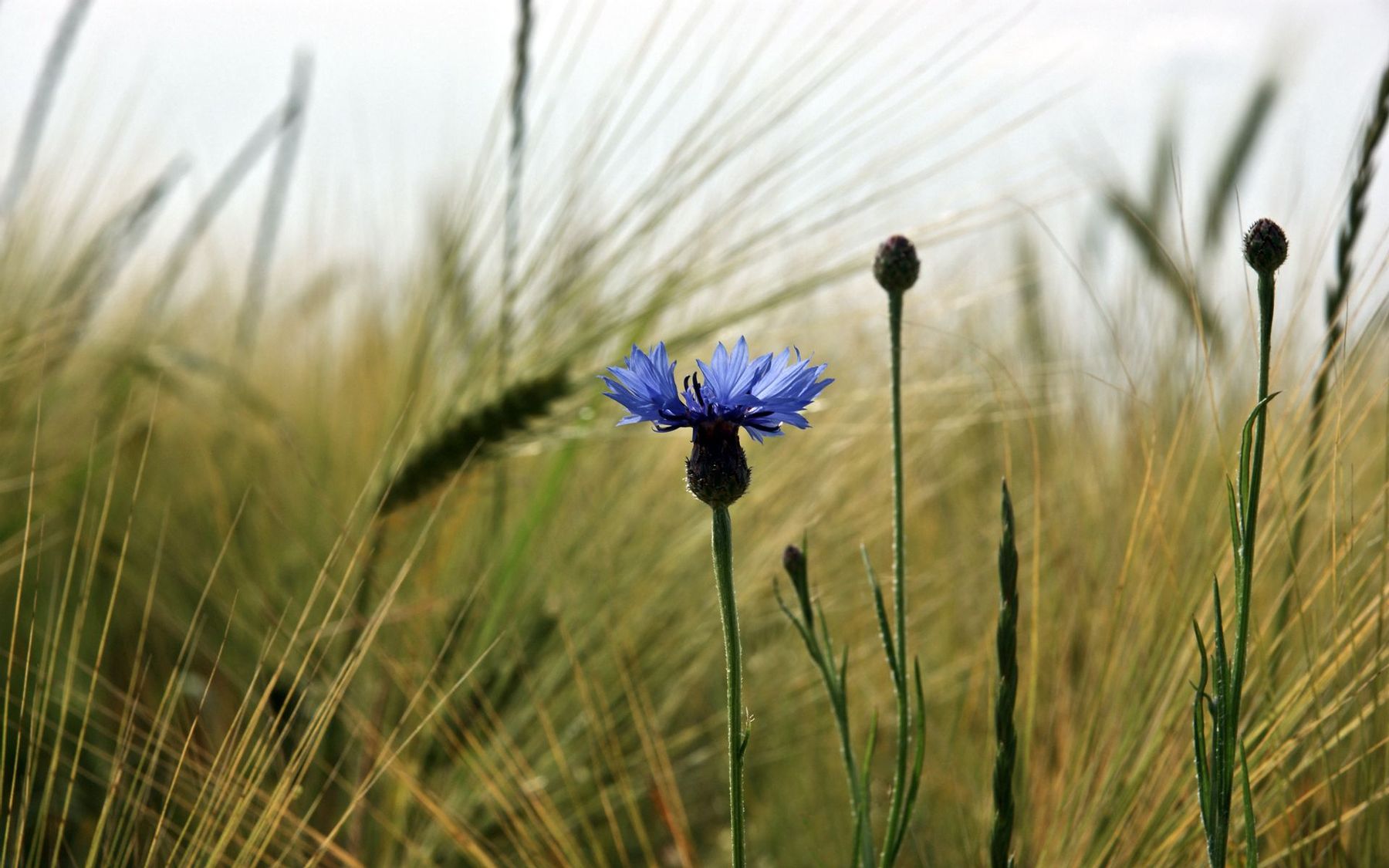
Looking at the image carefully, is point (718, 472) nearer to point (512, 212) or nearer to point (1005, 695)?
point (1005, 695)

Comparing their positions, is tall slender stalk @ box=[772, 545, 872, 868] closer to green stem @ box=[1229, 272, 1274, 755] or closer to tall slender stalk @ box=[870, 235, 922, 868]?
tall slender stalk @ box=[870, 235, 922, 868]

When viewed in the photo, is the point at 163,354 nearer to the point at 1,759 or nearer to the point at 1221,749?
the point at 1,759

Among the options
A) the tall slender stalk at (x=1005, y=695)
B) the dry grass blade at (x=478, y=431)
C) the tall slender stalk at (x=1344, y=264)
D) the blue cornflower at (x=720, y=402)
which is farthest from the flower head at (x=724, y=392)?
the dry grass blade at (x=478, y=431)

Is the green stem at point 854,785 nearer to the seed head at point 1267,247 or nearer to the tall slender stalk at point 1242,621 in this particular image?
the tall slender stalk at point 1242,621

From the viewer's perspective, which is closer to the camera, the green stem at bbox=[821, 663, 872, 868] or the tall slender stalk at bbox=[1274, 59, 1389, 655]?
the green stem at bbox=[821, 663, 872, 868]

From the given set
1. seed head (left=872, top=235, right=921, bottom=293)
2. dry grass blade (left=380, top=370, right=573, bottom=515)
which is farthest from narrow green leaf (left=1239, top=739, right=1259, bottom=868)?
dry grass blade (left=380, top=370, right=573, bottom=515)

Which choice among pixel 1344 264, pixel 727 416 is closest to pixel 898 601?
pixel 727 416

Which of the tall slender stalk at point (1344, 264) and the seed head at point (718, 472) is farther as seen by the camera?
the tall slender stalk at point (1344, 264)
